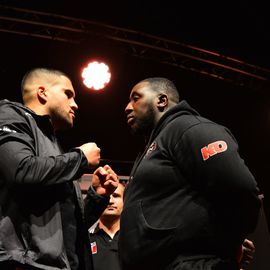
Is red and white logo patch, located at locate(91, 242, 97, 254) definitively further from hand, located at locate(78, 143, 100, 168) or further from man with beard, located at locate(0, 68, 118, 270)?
hand, located at locate(78, 143, 100, 168)

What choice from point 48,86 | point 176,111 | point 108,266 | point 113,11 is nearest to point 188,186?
point 176,111

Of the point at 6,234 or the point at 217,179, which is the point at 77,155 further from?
the point at 217,179

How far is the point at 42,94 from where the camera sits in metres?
2.28

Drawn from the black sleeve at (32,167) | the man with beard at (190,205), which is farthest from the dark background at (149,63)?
the man with beard at (190,205)

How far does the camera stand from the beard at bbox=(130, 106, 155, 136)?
2346 millimetres

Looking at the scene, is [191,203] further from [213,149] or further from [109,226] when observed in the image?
[109,226]

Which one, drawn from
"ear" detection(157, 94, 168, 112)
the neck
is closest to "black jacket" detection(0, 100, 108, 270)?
"ear" detection(157, 94, 168, 112)

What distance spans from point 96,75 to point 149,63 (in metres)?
0.81

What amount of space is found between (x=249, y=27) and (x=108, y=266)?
3496 mm

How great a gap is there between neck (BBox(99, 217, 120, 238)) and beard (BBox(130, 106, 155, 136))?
1.59 metres

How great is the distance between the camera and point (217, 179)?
4.75 feet

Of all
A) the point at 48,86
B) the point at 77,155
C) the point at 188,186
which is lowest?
the point at 188,186

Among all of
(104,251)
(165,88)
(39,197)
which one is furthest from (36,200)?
(104,251)

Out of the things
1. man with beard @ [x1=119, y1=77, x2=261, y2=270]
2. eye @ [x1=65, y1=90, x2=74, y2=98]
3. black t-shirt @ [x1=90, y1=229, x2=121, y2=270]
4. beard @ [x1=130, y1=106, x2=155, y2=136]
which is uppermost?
eye @ [x1=65, y1=90, x2=74, y2=98]
